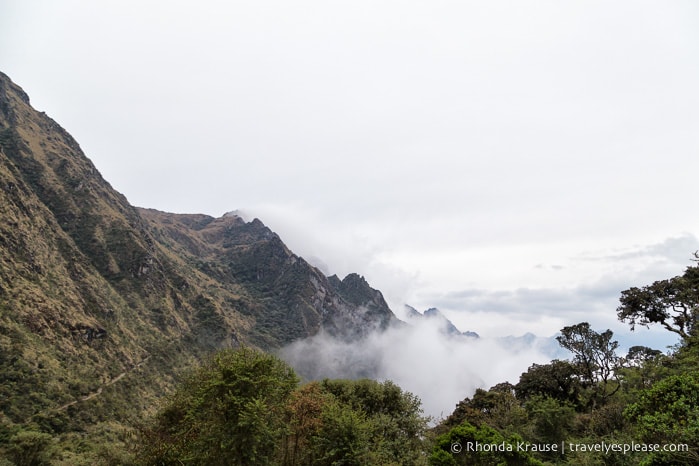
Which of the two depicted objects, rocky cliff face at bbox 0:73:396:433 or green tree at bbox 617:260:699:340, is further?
rocky cliff face at bbox 0:73:396:433

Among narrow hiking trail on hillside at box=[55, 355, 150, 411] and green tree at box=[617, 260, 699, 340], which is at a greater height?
green tree at box=[617, 260, 699, 340]

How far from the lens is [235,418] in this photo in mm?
21609

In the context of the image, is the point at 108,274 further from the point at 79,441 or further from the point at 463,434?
the point at 463,434

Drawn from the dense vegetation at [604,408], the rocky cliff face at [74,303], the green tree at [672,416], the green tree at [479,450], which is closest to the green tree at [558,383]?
the dense vegetation at [604,408]

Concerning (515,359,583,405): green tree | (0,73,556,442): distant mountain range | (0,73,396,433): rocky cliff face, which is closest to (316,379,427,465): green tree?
(0,73,556,442): distant mountain range

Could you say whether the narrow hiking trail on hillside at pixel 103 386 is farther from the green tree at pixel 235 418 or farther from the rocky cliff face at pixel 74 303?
the green tree at pixel 235 418

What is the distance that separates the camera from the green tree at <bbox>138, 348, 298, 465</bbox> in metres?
21.1

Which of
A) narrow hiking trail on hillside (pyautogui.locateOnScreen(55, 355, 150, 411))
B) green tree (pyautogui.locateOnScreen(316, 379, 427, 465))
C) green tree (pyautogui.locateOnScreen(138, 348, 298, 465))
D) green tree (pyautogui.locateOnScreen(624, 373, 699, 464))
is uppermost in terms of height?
green tree (pyautogui.locateOnScreen(624, 373, 699, 464))

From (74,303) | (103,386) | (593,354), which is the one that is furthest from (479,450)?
(74,303)

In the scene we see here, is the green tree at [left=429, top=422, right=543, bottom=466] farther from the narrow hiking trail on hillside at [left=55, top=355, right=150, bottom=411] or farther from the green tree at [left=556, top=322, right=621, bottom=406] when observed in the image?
the narrow hiking trail on hillside at [left=55, top=355, right=150, bottom=411]

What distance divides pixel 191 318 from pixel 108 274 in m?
44.9

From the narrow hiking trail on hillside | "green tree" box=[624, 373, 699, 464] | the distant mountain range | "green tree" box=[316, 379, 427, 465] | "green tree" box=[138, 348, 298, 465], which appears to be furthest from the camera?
the distant mountain range

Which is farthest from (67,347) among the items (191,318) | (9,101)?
(9,101)

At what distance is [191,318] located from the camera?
177000mm
